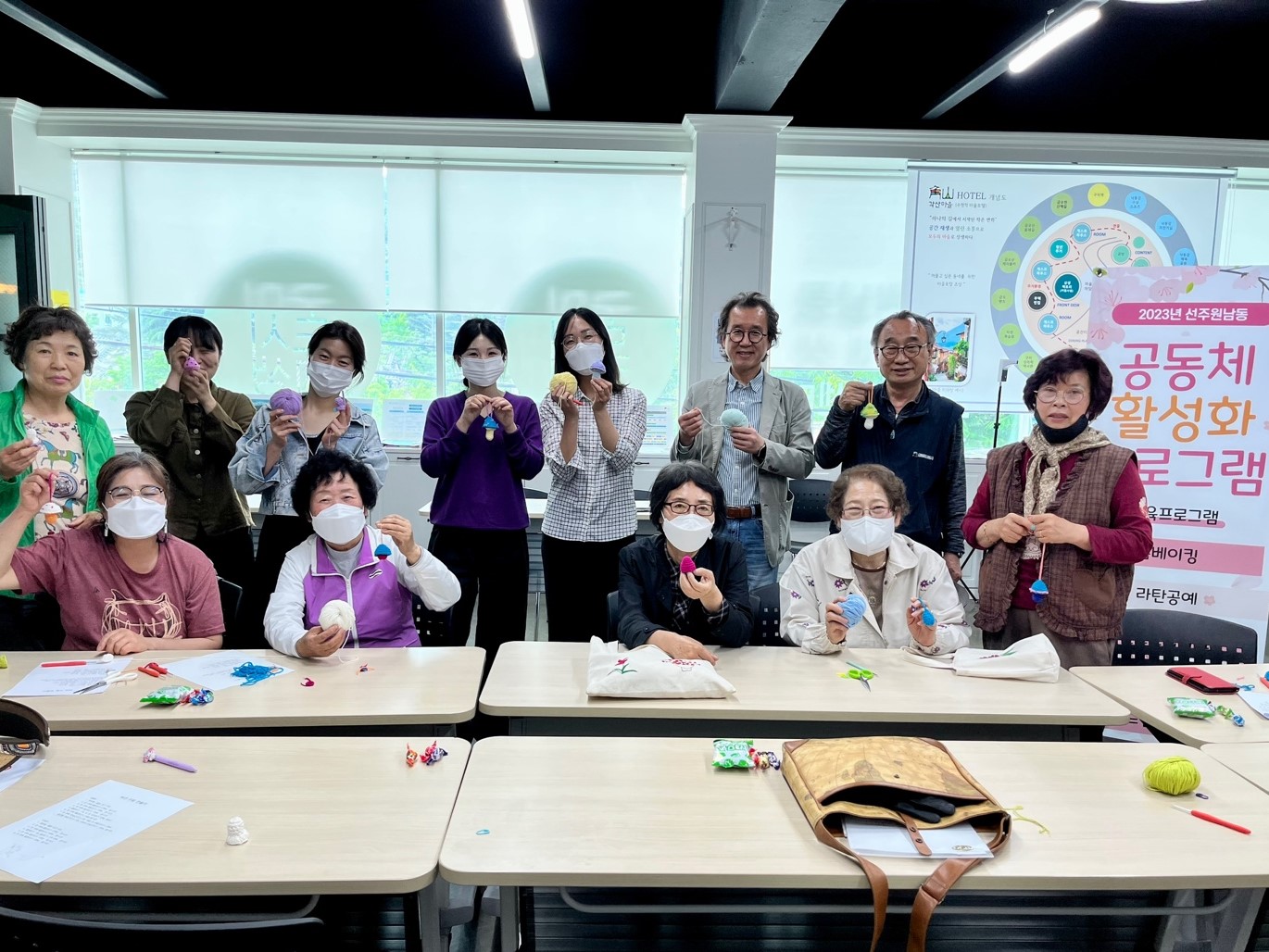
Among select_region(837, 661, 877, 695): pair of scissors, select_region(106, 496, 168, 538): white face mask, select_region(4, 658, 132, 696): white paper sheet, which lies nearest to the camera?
select_region(4, 658, 132, 696): white paper sheet

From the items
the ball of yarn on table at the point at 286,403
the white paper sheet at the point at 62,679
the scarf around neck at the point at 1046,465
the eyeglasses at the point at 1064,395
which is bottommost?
the white paper sheet at the point at 62,679

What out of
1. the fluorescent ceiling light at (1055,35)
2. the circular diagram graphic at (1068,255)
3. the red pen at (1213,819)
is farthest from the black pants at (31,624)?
the circular diagram graphic at (1068,255)

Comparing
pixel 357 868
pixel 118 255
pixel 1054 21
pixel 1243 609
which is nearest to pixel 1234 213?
pixel 1054 21

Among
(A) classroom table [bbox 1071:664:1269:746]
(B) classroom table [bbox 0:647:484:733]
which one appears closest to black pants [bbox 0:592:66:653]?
(B) classroom table [bbox 0:647:484:733]

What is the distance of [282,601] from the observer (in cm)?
219

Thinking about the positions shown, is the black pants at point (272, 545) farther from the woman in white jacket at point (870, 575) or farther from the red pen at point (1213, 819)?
the red pen at point (1213, 819)

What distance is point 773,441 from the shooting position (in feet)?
9.39

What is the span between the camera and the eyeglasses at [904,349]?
264cm

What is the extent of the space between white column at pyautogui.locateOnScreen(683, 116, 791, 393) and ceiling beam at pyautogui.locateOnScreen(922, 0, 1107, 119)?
1.08 meters

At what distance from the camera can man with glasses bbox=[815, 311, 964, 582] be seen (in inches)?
104

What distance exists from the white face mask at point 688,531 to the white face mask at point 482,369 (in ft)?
3.30

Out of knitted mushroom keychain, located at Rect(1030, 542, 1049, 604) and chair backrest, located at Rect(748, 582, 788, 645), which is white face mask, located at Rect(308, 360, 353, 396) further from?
knitted mushroom keychain, located at Rect(1030, 542, 1049, 604)

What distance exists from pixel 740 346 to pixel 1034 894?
188 cm

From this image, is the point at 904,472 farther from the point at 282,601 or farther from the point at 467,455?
the point at 282,601
